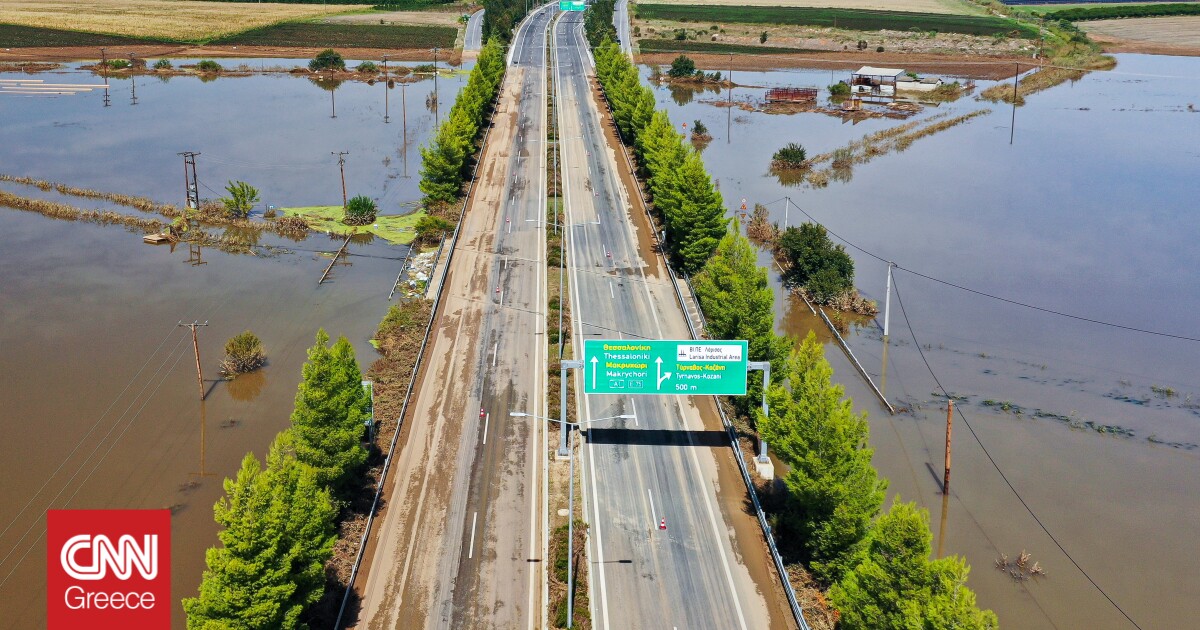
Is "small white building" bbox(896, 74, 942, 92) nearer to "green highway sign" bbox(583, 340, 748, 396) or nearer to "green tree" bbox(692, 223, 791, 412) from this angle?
"green tree" bbox(692, 223, 791, 412)

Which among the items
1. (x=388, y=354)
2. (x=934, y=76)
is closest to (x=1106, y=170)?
(x=934, y=76)

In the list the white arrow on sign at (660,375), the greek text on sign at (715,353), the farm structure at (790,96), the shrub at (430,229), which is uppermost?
the farm structure at (790,96)

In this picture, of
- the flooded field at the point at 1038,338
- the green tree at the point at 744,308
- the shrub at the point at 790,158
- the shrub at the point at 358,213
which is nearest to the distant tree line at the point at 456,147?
the shrub at the point at 358,213

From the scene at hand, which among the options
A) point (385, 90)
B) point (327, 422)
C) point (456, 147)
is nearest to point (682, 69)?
point (385, 90)

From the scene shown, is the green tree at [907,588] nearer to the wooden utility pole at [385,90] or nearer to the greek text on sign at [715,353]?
the greek text on sign at [715,353]

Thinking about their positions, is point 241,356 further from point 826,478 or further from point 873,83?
point 873,83

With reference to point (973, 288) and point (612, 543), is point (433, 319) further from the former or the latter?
point (973, 288)

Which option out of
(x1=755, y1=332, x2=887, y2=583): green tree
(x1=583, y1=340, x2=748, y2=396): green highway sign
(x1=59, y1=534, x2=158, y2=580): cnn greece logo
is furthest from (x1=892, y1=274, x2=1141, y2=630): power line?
(x1=59, y1=534, x2=158, y2=580): cnn greece logo
